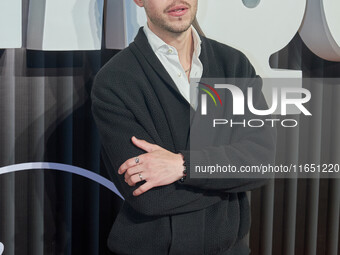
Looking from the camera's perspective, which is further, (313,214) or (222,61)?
(313,214)

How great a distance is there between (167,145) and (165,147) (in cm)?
1

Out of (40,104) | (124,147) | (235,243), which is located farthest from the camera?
(40,104)

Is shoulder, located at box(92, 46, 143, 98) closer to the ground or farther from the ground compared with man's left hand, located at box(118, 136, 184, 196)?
farther from the ground

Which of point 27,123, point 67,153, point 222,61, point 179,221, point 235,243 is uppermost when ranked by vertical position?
point 222,61

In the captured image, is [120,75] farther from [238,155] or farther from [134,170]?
[238,155]

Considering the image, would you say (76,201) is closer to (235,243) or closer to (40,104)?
(40,104)

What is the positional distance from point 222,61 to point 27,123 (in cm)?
90

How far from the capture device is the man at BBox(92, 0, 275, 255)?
1703 mm

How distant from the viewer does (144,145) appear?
1714 millimetres

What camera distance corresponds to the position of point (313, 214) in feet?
7.24

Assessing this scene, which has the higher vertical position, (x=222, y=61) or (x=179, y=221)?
(x=222, y=61)

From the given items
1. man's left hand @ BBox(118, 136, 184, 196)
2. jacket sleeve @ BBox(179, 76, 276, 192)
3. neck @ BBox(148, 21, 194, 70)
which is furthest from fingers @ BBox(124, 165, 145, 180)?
neck @ BBox(148, 21, 194, 70)

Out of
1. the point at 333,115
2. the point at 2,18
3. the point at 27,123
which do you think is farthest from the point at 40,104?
the point at 333,115

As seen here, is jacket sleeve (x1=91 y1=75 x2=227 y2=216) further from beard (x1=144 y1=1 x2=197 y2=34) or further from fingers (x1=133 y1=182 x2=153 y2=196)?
beard (x1=144 y1=1 x2=197 y2=34)
